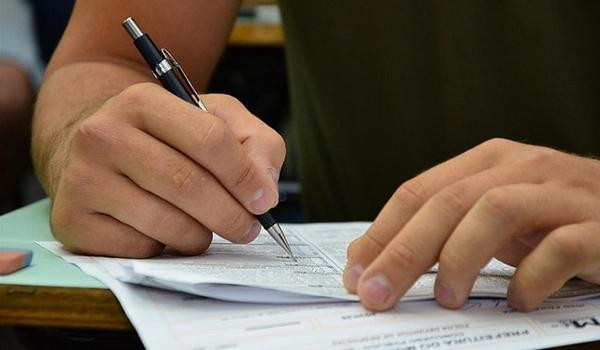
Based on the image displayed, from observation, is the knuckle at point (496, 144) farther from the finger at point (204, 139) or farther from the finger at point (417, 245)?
the finger at point (204, 139)

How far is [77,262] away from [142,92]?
13cm

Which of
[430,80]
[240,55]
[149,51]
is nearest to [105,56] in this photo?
[149,51]

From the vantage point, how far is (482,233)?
0.49 m

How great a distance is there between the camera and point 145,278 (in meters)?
0.49

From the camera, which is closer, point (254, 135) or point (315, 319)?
point (315, 319)

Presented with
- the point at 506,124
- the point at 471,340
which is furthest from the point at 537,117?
the point at 471,340

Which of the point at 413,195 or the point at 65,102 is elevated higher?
the point at 65,102

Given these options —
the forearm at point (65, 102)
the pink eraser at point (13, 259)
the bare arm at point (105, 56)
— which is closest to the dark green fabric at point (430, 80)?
the bare arm at point (105, 56)

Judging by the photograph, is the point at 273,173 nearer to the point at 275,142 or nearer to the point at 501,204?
the point at 275,142

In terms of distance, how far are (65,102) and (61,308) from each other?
15.4 inches

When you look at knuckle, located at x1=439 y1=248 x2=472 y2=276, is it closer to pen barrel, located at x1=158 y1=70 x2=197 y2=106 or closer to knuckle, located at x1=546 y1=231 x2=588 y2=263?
knuckle, located at x1=546 y1=231 x2=588 y2=263

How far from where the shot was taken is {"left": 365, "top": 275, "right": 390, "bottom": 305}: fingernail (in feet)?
1.60

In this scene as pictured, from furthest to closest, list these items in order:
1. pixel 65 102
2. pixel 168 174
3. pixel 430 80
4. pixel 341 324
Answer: pixel 430 80
pixel 65 102
pixel 168 174
pixel 341 324

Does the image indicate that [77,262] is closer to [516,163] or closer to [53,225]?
[53,225]
